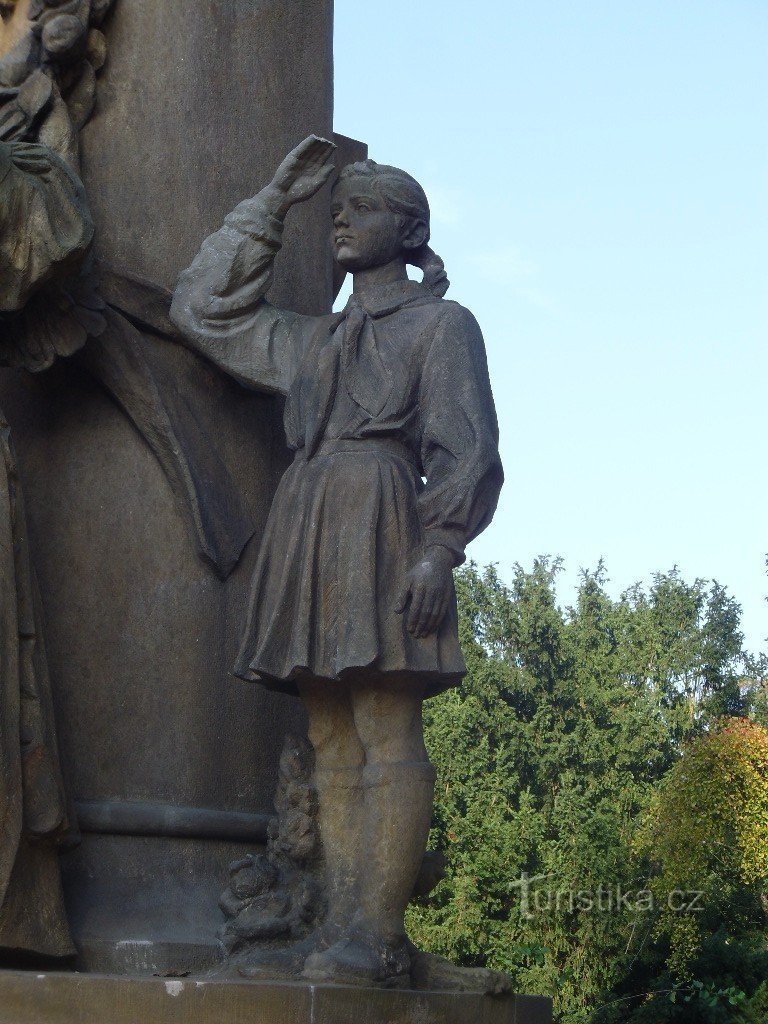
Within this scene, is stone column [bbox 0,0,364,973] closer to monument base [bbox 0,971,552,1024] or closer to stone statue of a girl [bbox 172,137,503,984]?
stone statue of a girl [bbox 172,137,503,984]

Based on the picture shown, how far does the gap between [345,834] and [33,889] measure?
0.95 meters

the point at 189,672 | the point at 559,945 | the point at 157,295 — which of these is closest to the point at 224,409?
the point at 157,295

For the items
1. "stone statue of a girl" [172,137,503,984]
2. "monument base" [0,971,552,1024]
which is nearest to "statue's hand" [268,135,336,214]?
"stone statue of a girl" [172,137,503,984]

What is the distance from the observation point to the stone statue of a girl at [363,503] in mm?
5250

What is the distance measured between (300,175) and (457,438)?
1124mm

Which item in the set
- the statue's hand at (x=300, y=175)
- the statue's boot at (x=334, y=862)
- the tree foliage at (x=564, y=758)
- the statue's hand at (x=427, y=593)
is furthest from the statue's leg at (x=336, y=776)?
the tree foliage at (x=564, y=758)

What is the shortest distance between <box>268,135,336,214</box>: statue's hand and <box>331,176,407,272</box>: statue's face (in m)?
0.13

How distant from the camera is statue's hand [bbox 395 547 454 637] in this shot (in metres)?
5.25

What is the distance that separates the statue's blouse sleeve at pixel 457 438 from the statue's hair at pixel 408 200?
195mm

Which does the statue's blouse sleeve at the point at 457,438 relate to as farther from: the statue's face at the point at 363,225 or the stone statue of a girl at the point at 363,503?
the statue's face at the point at 363,225

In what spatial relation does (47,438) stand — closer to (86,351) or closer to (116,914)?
(86,351)

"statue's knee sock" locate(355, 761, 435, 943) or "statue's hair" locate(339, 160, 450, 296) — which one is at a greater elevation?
"statue's hair" locate(339, 160, 450, 296)

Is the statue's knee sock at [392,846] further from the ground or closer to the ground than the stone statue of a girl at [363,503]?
closer to the ground

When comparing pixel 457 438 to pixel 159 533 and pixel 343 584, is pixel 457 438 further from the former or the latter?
pixel 159 533
